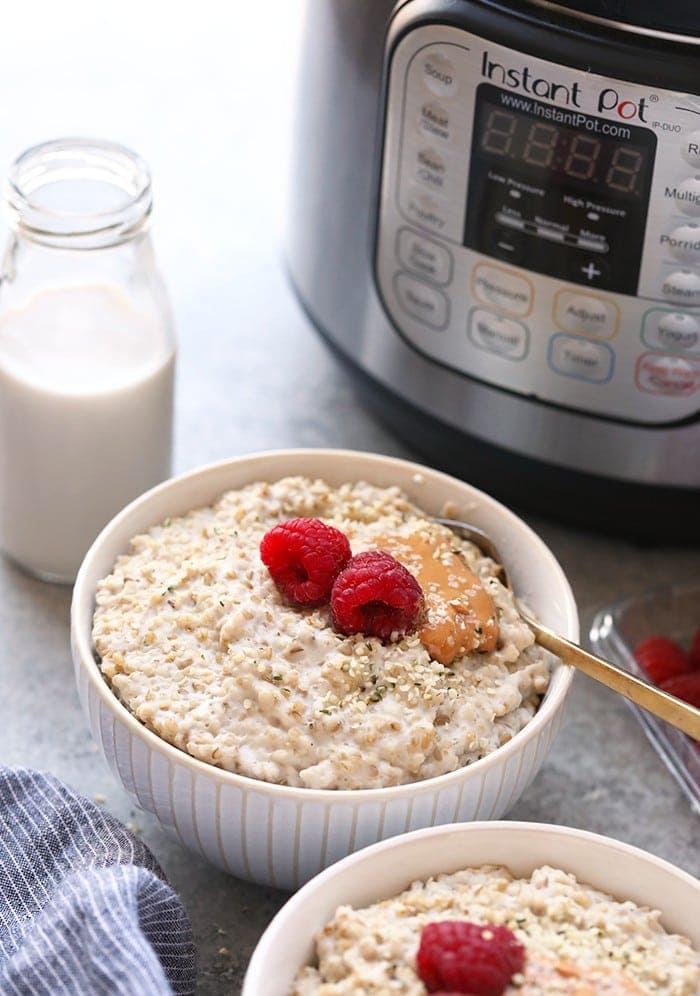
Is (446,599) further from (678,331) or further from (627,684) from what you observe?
(678,331)

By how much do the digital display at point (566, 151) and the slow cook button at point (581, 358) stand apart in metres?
0.13

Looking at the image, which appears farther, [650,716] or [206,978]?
[650,716]

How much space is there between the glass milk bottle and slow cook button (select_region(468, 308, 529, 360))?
246mm

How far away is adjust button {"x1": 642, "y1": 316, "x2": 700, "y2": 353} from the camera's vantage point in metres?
1.08

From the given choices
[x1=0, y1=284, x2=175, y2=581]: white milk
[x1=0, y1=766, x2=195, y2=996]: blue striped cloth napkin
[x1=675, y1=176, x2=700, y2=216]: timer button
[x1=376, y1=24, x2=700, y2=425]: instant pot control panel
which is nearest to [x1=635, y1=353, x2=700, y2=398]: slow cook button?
[x1=376, y1=24, x2=700, y2=425]: instant pot control panel

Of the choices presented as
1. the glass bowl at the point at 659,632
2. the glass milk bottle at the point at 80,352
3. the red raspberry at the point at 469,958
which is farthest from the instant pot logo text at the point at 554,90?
the red raspberry at the point at 469,958

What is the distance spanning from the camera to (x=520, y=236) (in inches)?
42.5

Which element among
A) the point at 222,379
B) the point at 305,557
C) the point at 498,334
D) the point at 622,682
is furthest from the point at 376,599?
the point at 222,379

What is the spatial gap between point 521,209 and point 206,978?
570 millimetres

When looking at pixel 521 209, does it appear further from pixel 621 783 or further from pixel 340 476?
pixel 621 783

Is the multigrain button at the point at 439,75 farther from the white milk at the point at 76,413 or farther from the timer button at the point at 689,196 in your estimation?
the white milk at the point at 76,413

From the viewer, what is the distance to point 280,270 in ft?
5.13

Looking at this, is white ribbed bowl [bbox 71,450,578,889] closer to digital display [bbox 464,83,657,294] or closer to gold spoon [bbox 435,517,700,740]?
gold spoon [bbox 435,517,700,740]

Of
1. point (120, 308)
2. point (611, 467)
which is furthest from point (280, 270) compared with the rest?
point (611, 467)
